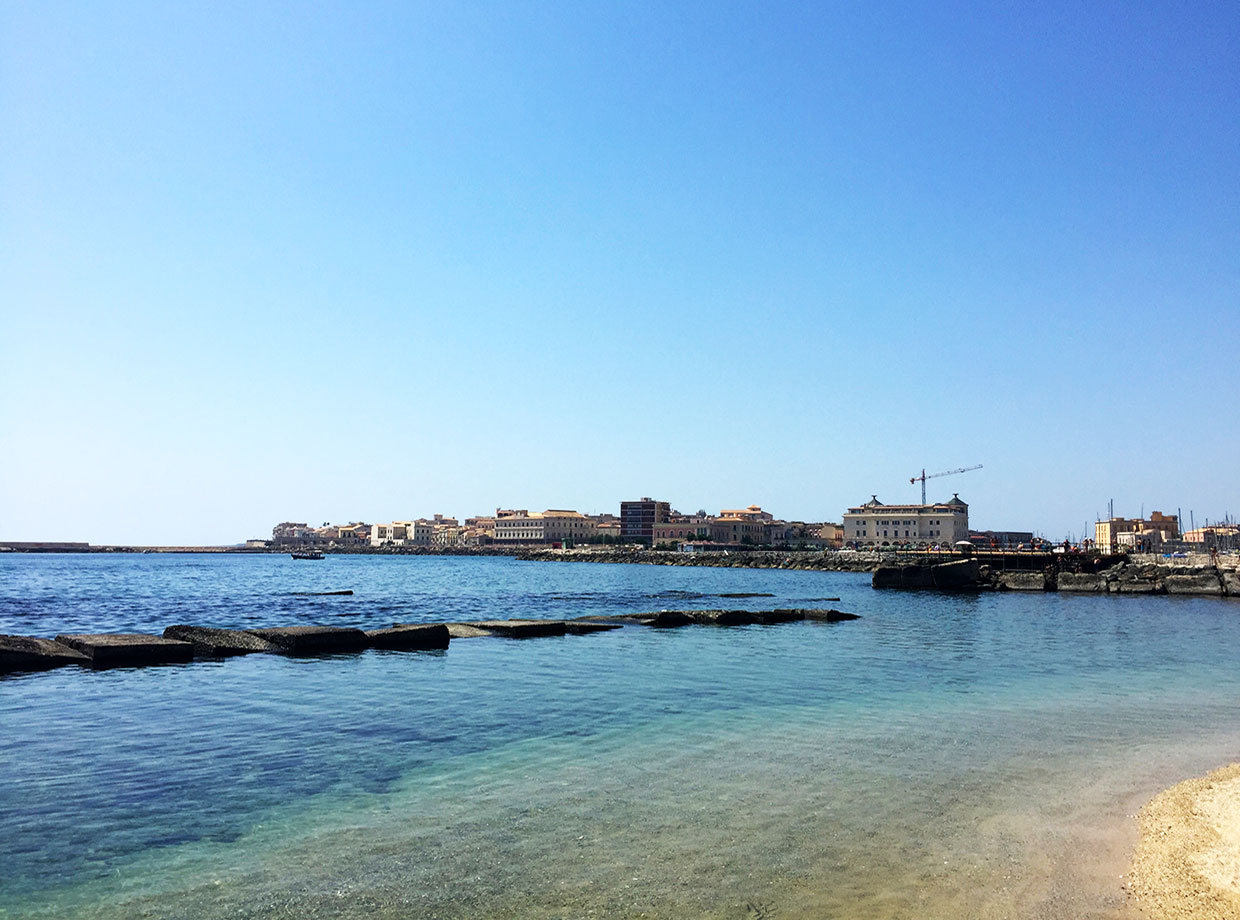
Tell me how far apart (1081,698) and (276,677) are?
16.6 meters

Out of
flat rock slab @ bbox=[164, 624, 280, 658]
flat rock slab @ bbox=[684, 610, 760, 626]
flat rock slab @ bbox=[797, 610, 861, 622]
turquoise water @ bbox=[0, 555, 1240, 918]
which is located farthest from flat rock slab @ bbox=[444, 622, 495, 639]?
flat rock slab @ bbox=[797, 610, 861, 622]

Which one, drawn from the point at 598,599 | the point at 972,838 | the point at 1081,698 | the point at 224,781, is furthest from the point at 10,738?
the point at 598,599

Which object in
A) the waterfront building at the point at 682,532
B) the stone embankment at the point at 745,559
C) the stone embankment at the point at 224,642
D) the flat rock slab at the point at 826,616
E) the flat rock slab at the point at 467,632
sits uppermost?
the waterfront building at the point at 682,532

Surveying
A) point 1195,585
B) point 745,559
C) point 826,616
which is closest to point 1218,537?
point 745,559

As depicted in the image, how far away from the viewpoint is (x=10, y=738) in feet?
38.0

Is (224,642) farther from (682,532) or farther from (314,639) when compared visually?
(682,532)

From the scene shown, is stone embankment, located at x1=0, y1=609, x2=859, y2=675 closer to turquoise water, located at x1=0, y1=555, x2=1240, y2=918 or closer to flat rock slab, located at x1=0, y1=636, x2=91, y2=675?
flat rock slab, located at x1=0, y1=636, x2=91, y2=675

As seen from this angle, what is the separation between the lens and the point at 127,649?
18.8 m

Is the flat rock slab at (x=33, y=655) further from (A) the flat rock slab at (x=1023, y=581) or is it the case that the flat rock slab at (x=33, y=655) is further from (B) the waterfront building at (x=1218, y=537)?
(B) the waterfront building at (x=1218, y=537)

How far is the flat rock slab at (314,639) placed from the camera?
70.8ft

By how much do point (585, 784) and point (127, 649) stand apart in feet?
45.0

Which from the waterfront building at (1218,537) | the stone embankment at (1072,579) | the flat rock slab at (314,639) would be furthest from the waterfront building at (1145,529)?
the flat rock slab at (314,639)

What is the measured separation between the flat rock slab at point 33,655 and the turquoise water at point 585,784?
1314 mm

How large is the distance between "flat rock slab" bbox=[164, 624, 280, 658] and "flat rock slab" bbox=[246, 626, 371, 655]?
8.2 inches
